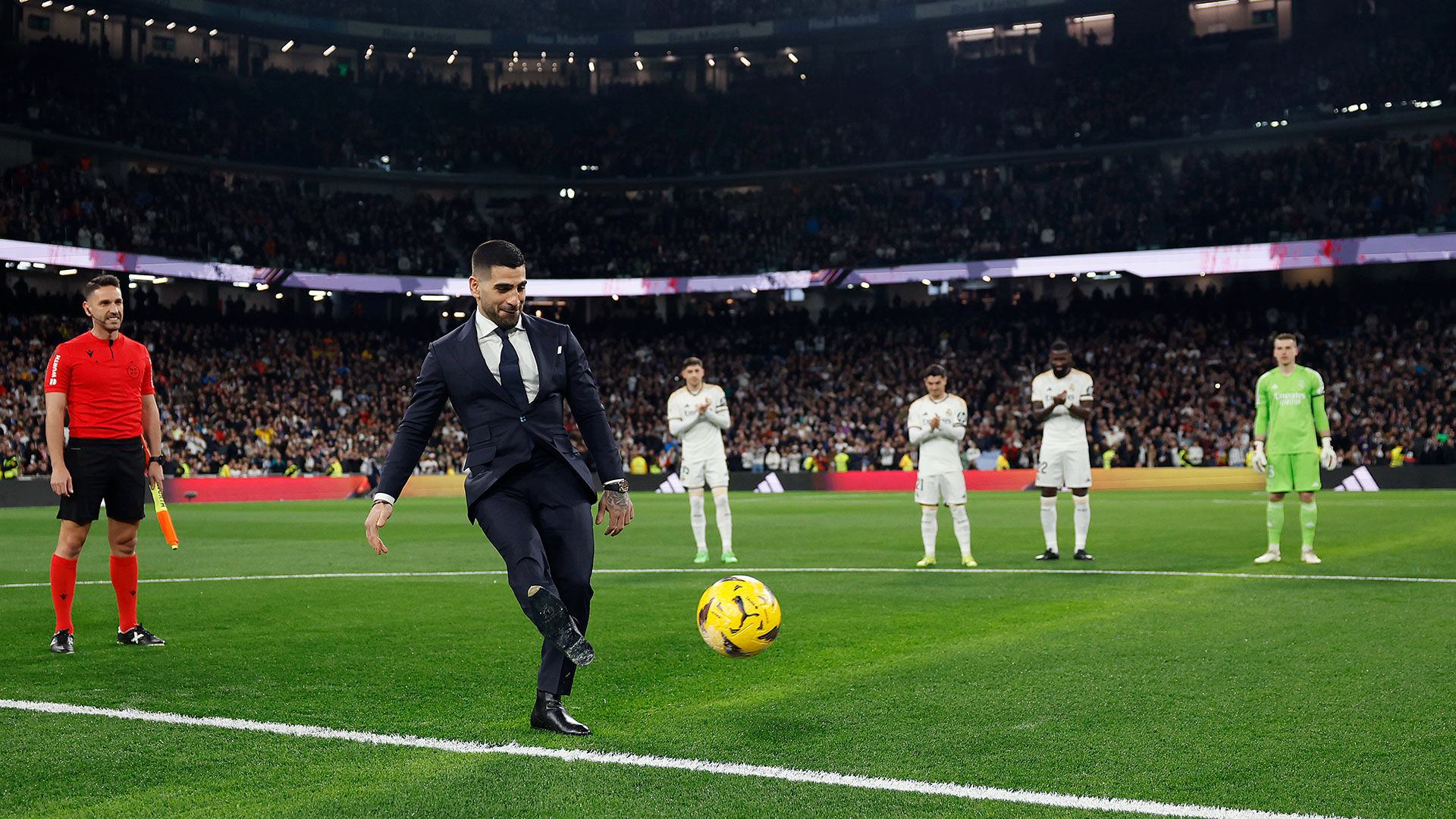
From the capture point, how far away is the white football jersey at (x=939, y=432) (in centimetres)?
1345

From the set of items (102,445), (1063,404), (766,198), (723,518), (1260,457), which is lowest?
(723,518)

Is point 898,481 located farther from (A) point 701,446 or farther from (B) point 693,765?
(B) point 693,765

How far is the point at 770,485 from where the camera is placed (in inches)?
1485

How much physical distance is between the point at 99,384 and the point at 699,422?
7591mm

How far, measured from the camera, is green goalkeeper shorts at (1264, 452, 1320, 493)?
42.8 feet

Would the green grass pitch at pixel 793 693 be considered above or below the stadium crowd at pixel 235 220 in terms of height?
below

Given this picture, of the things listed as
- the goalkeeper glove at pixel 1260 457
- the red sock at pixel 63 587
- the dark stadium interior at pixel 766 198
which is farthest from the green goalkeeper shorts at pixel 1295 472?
the dark stadium interior at pixel 766 198

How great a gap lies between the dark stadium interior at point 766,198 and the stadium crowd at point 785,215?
0.15 meters

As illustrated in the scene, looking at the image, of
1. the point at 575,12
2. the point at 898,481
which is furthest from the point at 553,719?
the point at 575,12

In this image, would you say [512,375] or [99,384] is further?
[99,384]

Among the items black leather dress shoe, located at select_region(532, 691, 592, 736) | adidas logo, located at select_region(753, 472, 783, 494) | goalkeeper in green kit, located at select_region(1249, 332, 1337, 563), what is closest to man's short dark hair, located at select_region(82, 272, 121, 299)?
black leather dress shoe, located at select_region(532, 691, 592, 736)

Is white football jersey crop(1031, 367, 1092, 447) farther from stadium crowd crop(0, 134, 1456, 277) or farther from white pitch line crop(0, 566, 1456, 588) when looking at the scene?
stadium crowd crop(0, 134, 1456, 277)

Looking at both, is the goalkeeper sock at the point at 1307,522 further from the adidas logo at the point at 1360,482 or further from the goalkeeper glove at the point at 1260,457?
the adidas logo at the point at 1360,482

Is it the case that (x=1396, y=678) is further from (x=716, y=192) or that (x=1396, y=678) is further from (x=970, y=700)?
(x=716, y=192)
